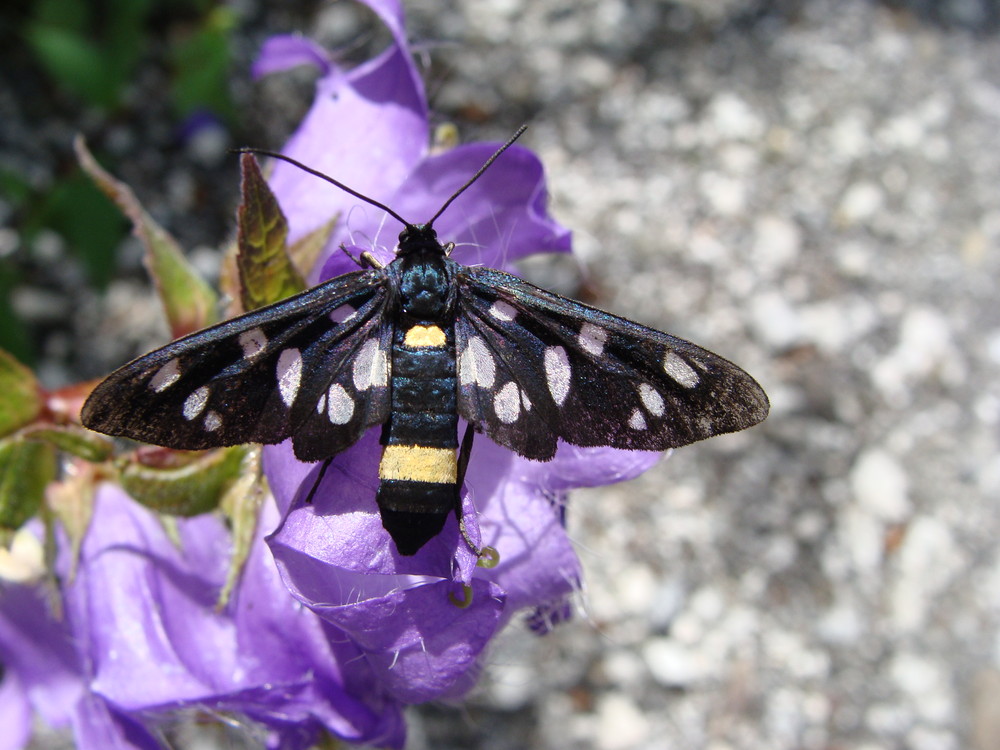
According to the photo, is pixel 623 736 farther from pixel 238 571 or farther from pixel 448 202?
pixel 448 202

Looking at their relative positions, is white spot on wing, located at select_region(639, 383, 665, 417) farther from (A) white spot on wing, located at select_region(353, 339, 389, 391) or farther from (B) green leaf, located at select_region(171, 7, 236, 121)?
(B) green leaf, located at select_region(171, 7, 236, 121)

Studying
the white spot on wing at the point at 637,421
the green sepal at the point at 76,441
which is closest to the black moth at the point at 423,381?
the white spot on wing at the point at 637,421

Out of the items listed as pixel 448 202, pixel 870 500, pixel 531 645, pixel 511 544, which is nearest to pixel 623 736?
pixel 531 645

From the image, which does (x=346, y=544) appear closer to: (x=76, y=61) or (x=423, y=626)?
(x=423, y=626)

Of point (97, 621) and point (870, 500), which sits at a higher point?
A: point (870, 500)

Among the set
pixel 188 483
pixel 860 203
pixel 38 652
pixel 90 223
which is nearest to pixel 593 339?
pixel 188 483

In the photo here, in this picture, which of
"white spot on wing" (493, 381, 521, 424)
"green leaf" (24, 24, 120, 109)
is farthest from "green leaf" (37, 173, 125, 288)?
"white spot on wing" (493, 381, 521, 424)

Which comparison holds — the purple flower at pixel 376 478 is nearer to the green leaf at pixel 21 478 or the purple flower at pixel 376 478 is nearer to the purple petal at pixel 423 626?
the purple petal at pixel 423 626
